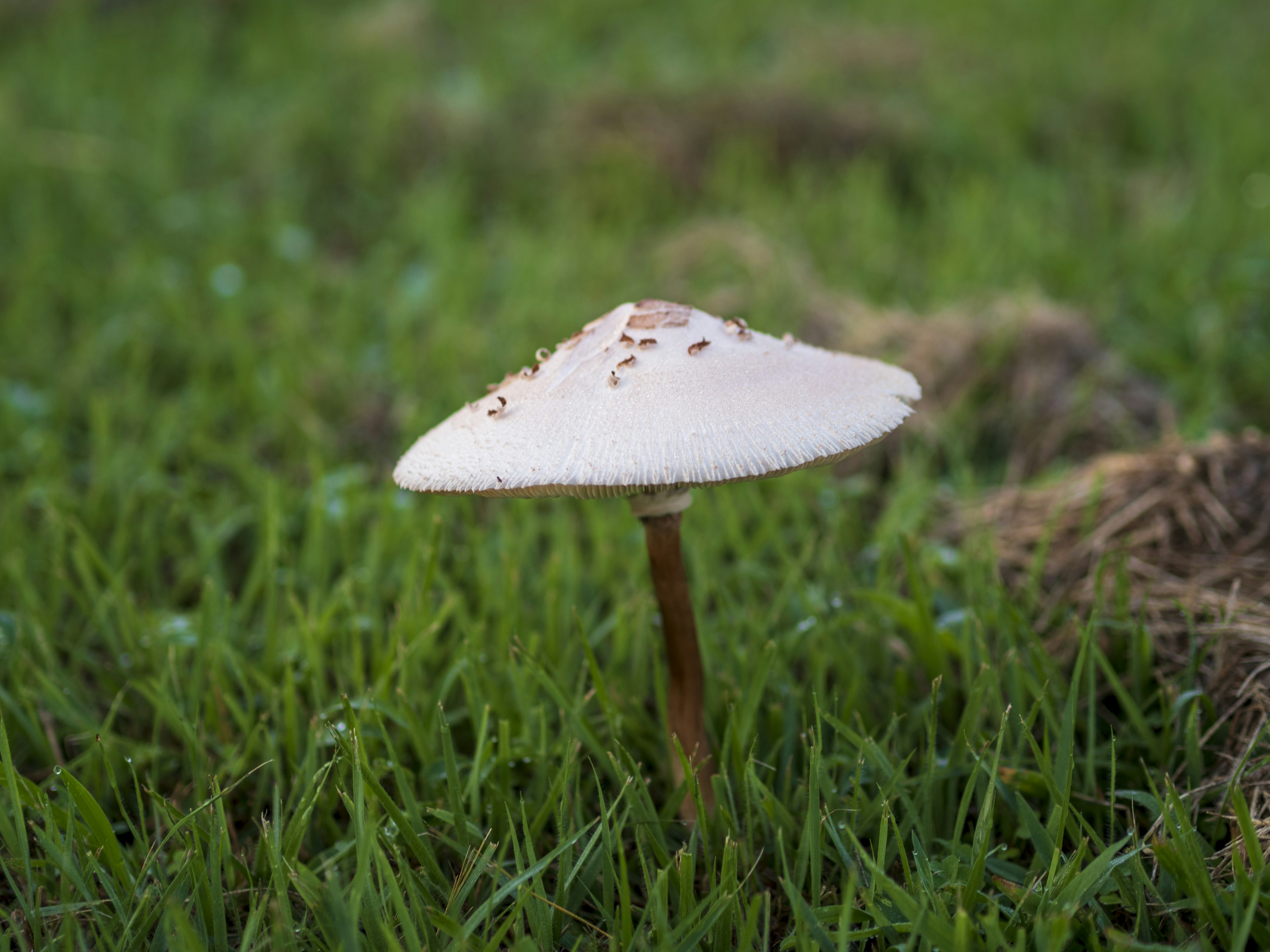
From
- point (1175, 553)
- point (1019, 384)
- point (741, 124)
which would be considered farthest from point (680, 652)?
point (741, 124)

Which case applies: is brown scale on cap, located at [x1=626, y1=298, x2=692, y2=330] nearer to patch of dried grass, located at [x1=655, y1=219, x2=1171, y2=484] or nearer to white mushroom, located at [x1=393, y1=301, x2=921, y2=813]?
white mushroom, located at [x1=393, y1=301, x2=921, y2=813]

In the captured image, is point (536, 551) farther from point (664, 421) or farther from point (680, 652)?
point (664, 421)

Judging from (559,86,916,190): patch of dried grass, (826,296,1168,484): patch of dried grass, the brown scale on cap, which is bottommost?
(826,296,1168,484): patch of dried grass

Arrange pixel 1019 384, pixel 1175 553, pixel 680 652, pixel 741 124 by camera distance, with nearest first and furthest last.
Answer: pixel 680 652 → pixel 1175 553 → pixel 1019 384 → pixel 741 124

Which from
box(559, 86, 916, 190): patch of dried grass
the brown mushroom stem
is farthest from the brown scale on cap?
box(559, 86, 916, 190): patch of dried grass

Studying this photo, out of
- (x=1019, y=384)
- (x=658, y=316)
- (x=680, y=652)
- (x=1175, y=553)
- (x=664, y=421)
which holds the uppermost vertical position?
(x=658, y=316)

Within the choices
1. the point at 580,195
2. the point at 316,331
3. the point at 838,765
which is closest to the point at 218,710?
the point at 838,765

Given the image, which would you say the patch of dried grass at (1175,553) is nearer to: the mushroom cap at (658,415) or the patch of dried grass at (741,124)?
the mushroom cap at (658,415)
